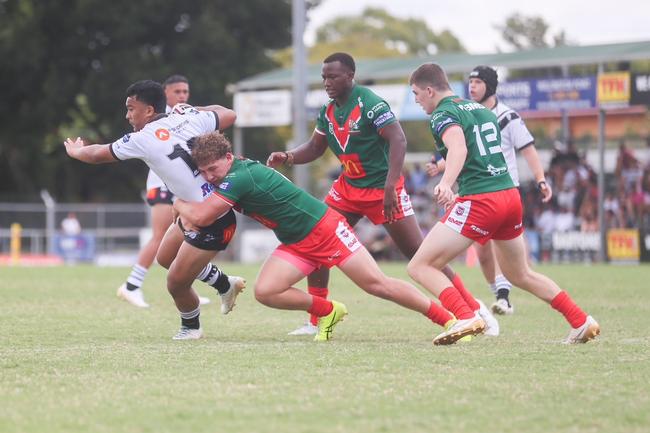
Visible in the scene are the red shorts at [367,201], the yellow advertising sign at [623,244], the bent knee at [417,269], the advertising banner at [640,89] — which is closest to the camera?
the bent knee at [417,269]

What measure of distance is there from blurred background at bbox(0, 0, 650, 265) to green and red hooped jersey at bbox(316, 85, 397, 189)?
16251mm

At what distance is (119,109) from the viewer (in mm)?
43781

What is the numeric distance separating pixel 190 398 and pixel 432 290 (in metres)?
2.97

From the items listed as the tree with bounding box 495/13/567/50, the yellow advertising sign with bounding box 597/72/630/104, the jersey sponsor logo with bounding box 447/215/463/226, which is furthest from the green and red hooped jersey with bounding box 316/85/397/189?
the tree with bounding box 495/13/567/50

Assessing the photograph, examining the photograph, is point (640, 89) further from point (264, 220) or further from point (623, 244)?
point (264, 220)

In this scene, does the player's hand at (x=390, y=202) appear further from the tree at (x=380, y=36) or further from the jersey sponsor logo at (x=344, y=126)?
the tree at (x=380, y=36)

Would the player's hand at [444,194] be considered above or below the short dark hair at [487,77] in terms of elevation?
below

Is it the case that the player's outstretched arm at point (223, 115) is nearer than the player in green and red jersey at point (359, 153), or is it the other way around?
the player's outstretched arm at point (223, 115)

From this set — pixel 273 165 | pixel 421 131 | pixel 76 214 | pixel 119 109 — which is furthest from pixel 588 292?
pixel 421 131

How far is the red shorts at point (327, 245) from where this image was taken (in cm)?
855

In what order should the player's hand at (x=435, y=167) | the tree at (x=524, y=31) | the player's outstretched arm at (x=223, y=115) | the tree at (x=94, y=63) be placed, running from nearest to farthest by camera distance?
1. the player's outstretched arm at (x=223, y=115)
2. the player's hand at (x=435, y=167)
3. the tree at (x=94, y=63)
4. the tree at (x=524, y=31)

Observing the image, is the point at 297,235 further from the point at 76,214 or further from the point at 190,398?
the point at 76,214

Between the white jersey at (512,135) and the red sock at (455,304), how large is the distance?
3.12 m

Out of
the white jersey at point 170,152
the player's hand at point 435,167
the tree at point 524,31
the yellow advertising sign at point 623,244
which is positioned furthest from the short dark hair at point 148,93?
the tree at point 524,31
